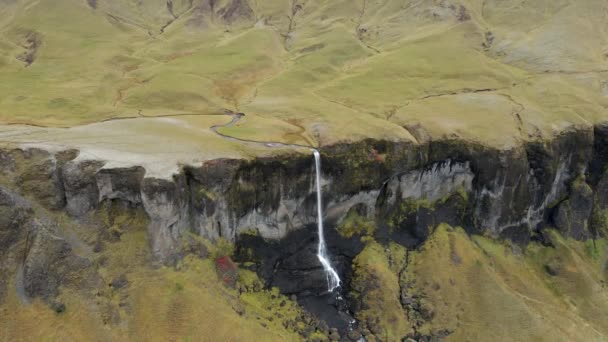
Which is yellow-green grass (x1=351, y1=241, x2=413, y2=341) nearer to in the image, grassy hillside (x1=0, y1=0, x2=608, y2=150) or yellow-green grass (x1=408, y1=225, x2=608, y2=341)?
yellow-green grass (x1=408, y1=225, x2=608, y2=341)

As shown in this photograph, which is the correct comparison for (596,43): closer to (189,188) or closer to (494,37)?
(494,37)

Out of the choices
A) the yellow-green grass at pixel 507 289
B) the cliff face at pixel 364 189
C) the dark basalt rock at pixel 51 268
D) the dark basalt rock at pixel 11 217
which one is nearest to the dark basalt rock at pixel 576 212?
the cliff face at pixel 364 189

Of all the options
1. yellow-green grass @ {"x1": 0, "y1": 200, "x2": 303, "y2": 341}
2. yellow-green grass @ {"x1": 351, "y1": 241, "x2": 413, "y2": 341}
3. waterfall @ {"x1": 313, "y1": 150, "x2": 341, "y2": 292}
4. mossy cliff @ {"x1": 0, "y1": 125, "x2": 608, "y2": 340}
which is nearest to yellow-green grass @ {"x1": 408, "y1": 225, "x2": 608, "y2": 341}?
mossy cliff @ {"x1": 0, "y1": 125, "x2": 608, "y2": 340}

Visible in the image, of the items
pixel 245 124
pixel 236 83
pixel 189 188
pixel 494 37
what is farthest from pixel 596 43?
pixel 189 188

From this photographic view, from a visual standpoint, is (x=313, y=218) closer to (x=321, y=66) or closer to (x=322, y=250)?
(x=322, y=250)

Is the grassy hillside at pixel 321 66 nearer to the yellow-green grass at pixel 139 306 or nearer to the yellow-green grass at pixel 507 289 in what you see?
the yellow-green grass at pixel 507 289
